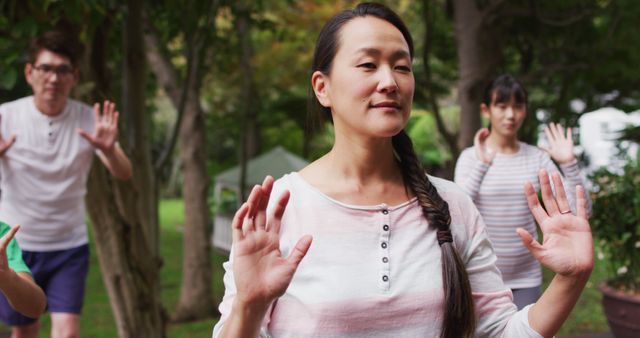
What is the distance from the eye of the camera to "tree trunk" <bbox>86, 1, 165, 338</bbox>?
489 centimetres

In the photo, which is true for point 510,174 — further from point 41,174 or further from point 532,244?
point 41,174

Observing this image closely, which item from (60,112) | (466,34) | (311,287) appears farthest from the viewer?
(466,34)

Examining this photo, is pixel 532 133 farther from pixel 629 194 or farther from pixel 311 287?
pixel 311 287

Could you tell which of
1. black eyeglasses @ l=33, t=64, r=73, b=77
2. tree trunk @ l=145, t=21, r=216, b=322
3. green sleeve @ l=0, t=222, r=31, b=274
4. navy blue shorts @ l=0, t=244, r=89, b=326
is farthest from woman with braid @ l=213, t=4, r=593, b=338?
tree trunk @ l=145, t=21, r=216, b=322

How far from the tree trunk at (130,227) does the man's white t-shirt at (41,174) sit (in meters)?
1.17

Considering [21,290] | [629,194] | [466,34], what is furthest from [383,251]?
[466,34]

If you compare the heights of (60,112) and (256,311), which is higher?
(60,112)

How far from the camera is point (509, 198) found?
3680mm

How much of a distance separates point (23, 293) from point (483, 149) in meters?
2.43

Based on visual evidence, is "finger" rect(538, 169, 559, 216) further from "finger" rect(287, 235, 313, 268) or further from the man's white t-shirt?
the man's white t-shirt

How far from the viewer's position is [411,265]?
169cm

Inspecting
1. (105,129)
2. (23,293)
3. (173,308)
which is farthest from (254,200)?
(173,308)

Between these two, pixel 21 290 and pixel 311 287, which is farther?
pixel 21 290

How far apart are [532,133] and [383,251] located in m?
6.22
